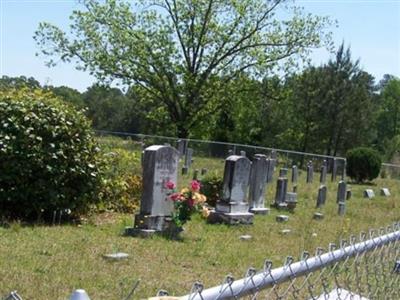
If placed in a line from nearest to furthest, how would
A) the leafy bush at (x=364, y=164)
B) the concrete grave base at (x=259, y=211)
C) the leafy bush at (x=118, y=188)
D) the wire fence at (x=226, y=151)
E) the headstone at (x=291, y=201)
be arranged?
the leafy bush at (x=118, y=188) < the concrete grave base at (x=259, y=211) < the headstone at (x=291, y=201) < the wire fence at (x=226, y=151) < the leafy bush at (x=364, y=164)

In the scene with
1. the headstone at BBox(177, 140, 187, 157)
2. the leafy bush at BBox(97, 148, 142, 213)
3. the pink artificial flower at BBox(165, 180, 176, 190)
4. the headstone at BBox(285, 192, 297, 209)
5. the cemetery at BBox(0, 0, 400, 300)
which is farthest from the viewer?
the headstone at BBox(177, 140, 187, 157)

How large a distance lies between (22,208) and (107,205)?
2.20m

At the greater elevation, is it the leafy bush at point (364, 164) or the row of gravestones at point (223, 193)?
the leafy bush at point (364, 164)

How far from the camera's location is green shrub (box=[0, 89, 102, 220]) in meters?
9.52

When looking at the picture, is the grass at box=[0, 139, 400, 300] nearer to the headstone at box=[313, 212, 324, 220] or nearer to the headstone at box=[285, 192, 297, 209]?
the headstone at box=[313, 212, 324, 220]

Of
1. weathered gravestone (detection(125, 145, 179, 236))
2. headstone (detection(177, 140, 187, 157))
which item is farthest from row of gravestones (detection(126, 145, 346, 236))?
headstone (detection(177, 140, 187, 157))

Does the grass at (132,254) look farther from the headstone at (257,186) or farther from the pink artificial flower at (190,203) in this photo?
the headstone at (257,186)

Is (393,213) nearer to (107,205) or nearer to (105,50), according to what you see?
(107,205)

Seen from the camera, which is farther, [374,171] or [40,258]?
[374,171]

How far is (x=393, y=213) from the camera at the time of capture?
17266 millimetres

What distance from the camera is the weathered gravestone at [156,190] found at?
9.70 m

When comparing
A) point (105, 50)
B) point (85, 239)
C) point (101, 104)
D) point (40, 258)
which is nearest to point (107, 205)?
point (85, 239)

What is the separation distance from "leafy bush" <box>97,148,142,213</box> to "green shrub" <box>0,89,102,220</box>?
0.72m

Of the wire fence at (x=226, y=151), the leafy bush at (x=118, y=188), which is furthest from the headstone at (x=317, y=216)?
the wire fence at (x=226, y=151)
